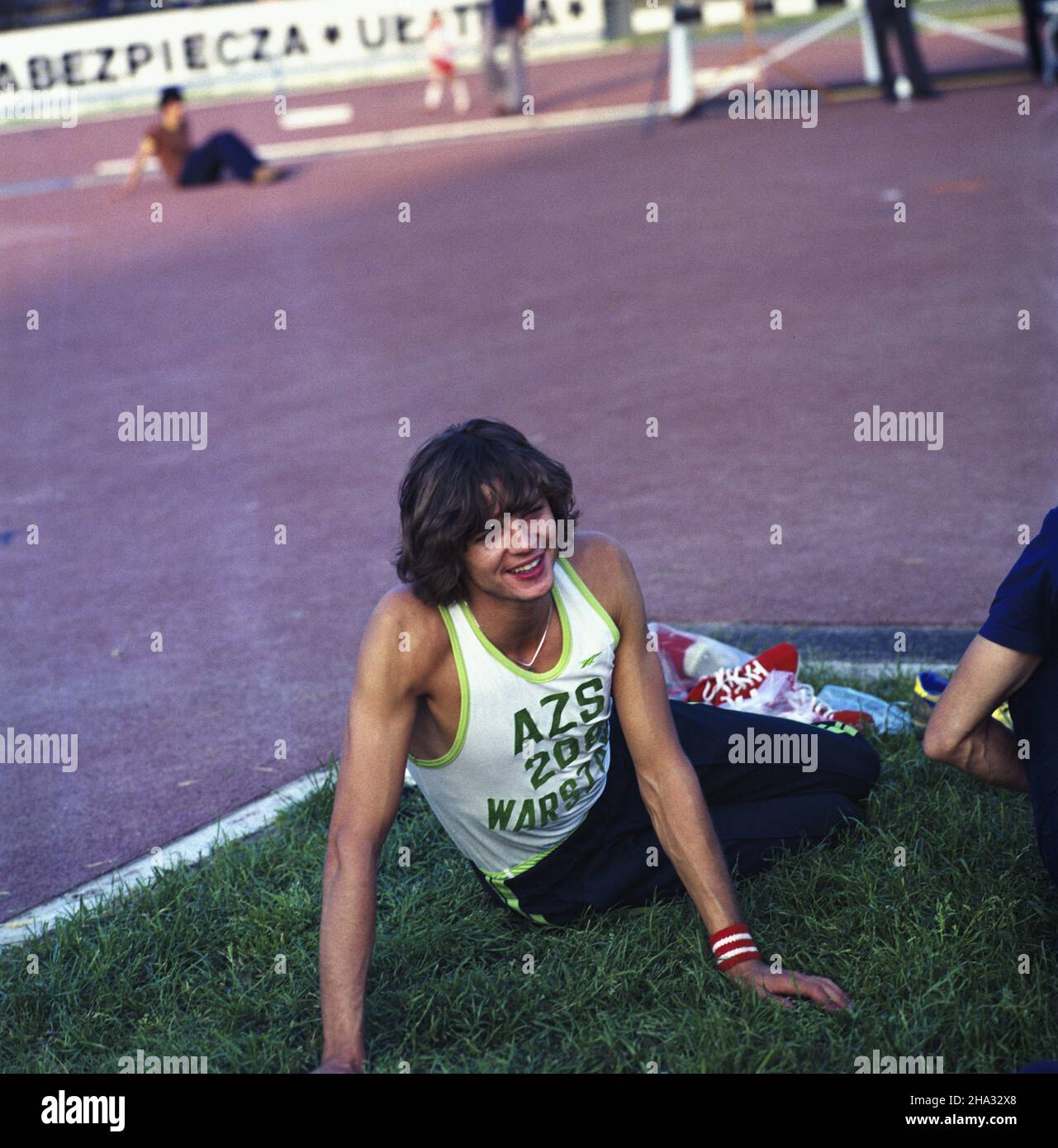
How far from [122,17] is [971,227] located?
73.1ft

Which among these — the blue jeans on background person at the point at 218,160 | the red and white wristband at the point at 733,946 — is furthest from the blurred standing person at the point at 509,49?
the red and white wristband at the point at 733,946

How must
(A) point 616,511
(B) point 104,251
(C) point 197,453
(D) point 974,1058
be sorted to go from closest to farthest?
(D) point 974,1058 < (A) point 616,511 < (C) point 197,453 < (B) point 104,251

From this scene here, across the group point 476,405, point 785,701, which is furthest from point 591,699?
point 476,405

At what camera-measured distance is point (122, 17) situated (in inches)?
1128

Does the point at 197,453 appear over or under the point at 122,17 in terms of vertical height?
under

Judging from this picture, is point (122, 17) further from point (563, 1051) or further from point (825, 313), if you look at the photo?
point (563, 1051)

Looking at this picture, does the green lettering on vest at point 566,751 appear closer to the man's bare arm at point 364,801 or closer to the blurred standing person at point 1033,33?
the man's bare arm at point 364,801

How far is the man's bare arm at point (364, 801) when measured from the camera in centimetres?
304

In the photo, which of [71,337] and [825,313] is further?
[71,337]

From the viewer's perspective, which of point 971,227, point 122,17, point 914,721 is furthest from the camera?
point 122,17

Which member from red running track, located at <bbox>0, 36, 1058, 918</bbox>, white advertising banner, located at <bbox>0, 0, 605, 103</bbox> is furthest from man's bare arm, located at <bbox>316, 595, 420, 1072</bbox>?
white advertising banner, located at <bbox>0, 0, 605, 103</bbox>

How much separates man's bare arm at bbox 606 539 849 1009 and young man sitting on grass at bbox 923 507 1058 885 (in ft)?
1.74

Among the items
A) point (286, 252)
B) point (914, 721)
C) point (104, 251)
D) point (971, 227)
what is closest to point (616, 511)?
point (914, 721)

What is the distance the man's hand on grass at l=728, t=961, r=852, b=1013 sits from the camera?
3208 millimetres
